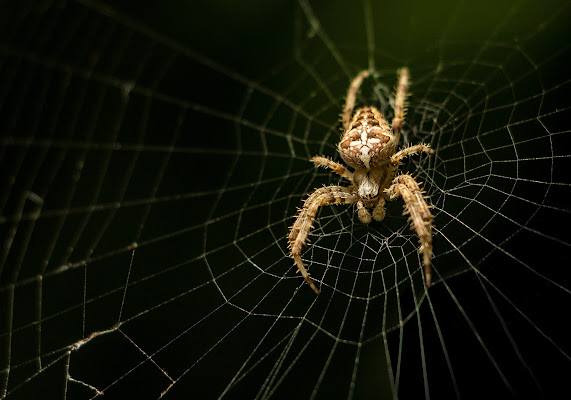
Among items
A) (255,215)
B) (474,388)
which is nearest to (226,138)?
(255,215)

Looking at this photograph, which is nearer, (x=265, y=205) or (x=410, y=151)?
(x=410, y=151)

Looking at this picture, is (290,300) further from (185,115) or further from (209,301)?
(185,115)

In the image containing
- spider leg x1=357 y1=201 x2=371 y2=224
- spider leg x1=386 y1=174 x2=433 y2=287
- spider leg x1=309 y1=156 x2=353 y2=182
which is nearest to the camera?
spider leg x1=386 y1=174 x2=433 y2=287

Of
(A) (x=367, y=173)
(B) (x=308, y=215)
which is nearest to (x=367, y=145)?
(A) (x=367, y=173)

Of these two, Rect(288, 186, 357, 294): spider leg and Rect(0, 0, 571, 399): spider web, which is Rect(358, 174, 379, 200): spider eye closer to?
Rect(288, 186, 357, 294): spider leg

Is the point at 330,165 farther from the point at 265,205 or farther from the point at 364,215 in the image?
the point at 265,205

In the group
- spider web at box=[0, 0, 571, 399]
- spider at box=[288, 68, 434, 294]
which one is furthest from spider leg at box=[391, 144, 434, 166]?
spider web at box=[0, 0, 571, 399]
